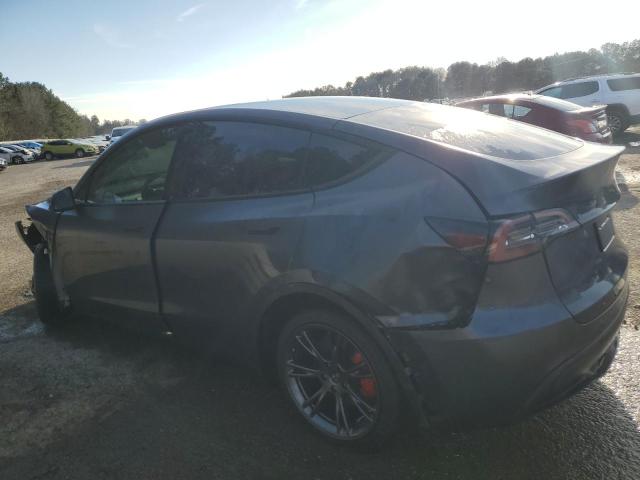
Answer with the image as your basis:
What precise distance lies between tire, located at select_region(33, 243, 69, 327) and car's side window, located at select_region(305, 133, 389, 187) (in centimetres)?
280

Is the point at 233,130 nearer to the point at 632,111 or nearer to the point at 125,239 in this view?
the point at 125,239

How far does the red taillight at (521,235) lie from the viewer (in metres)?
1.91

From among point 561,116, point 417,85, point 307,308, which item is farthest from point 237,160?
point 417,85

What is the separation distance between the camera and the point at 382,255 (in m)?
2.09

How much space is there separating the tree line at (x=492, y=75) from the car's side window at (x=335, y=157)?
115 feet

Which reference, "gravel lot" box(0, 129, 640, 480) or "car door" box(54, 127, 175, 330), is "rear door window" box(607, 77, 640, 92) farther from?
"car door" box(54, 127, 175, 330)

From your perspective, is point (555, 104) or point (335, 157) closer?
point (335, 157)

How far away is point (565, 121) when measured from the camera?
827cm

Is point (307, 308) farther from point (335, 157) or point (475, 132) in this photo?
point (475, 132)

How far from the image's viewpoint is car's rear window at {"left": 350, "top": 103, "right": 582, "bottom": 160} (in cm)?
231

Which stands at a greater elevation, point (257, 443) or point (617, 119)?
point (617, 119)

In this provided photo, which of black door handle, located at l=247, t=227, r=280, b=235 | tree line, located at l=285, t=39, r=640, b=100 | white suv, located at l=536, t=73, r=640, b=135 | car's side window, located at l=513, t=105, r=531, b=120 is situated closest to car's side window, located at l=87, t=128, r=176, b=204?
black door handle, located at l=247, t=227, r=280, b=235

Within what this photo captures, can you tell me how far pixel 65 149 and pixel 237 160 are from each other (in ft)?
141

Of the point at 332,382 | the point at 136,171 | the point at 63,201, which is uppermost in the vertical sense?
the point at 136,171
